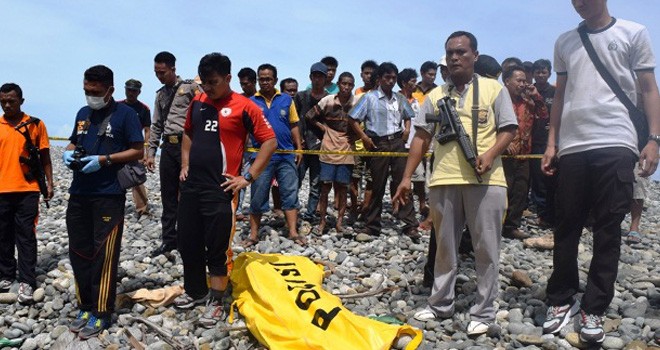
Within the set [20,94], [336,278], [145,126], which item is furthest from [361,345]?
[145,126]

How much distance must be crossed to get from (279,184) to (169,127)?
1.60m

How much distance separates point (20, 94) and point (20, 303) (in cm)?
228

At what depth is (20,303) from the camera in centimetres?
517

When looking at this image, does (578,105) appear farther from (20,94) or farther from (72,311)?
(20,94)

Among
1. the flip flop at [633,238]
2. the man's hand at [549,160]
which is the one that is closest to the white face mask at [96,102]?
the man's hand at [549,160]

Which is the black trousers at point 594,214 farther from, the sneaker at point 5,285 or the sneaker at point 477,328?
the sneaker at point 5,285

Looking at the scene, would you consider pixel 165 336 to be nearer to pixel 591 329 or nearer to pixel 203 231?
pixel 203 231

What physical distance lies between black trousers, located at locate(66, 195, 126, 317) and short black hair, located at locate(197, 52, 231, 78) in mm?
1350

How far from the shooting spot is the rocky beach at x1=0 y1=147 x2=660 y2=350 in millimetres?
3924

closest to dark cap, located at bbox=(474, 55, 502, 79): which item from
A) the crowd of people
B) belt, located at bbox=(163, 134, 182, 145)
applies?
the crowd of people

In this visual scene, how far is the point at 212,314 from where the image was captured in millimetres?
4496

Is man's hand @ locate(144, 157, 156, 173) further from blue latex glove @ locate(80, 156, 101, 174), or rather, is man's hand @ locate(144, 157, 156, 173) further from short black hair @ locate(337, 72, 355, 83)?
short black hair @ locate(337, 72, 355, 83)

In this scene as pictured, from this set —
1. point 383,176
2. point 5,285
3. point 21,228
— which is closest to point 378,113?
point 383,176

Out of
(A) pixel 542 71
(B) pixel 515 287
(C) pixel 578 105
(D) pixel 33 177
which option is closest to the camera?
(C) pixel 578 105
